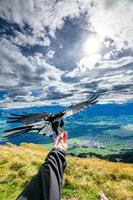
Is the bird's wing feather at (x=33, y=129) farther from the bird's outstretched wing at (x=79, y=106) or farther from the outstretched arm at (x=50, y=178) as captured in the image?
the bird's outstretched wing at (x=79, y=106)

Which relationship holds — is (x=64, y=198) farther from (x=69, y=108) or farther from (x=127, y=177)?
(x=69, y=108)

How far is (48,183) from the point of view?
135 inches

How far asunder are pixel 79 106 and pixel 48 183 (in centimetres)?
177

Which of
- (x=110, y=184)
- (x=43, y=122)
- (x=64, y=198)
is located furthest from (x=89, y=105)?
(x=110, y=184)

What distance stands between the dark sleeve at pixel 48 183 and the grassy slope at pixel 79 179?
44.2 feet

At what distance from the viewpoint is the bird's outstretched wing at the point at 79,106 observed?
4297 mm

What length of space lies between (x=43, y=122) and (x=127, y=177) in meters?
19.0

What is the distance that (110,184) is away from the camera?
744 inches

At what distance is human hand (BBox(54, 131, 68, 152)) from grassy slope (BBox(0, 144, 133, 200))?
13.5 metres

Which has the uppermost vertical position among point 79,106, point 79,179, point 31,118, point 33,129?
point 79,106

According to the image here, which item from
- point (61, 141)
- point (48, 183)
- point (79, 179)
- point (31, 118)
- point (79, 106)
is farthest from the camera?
point (79, 179)

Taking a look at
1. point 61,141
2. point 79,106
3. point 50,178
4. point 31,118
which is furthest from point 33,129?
point 79,106

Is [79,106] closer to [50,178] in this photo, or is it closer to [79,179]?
[50,178]

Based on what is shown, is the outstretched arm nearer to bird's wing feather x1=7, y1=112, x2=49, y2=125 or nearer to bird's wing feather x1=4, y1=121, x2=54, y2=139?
bird's wing feather x1=4, y1=121, x2=54, y2=139
